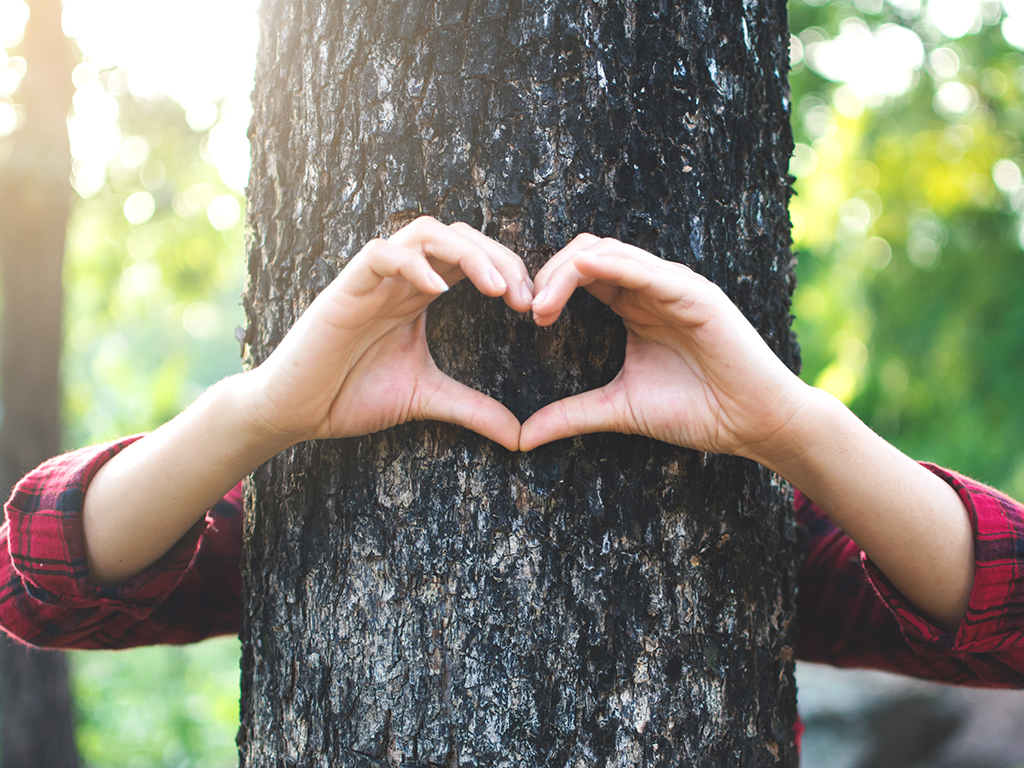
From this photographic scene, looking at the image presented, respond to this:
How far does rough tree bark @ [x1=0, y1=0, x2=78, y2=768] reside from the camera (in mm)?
4867

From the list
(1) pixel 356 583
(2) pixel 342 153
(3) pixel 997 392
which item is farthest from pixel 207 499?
(3) pixel 997 392

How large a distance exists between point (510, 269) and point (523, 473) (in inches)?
13.8

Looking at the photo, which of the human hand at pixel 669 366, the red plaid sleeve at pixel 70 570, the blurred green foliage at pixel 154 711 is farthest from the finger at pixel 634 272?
the blurred green foliage at pixel 154 711

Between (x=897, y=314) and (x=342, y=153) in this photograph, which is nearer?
(x=342, y=153)

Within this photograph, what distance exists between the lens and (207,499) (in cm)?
122

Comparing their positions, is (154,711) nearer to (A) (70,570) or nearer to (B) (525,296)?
(A) (70,570)

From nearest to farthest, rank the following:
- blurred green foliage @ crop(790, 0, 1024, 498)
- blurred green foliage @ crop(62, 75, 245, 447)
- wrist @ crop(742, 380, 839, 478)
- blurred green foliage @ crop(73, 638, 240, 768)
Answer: wrist @ crop(742, 380, 839, 478), blurred green foliage @ crop(790, 0, 1024, 498), blurred green foliage @ crop(62, 75, 245, 447), blurred green foliage @ crop(73, 638, 240, 768)

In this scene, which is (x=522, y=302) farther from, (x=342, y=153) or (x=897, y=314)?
(x=897, y=314)

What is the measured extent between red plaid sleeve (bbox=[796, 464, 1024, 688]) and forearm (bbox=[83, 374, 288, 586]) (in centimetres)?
118

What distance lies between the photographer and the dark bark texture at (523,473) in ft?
3.77

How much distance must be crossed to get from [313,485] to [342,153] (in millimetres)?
624

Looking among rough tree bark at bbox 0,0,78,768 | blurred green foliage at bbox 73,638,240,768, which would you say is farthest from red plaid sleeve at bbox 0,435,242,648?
blurred green foliage at bbox 73,638,240,768

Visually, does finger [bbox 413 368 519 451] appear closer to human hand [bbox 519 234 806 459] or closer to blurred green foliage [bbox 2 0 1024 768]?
human hand [bbox 519 234 806 459]

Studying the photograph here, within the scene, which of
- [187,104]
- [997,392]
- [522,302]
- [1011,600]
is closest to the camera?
[522,302]
